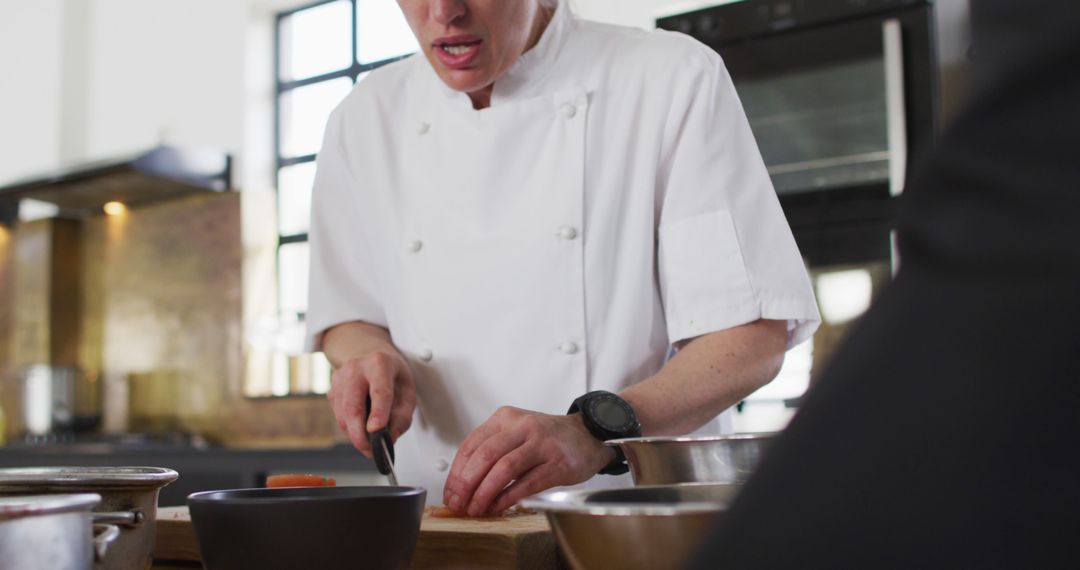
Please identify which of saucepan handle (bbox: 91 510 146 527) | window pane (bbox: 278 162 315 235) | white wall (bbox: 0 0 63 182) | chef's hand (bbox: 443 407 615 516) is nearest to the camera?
saucepan handle (bbox: 91 510 146 527)

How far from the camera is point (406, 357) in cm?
155

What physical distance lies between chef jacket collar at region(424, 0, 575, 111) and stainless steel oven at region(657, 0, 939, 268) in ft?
4.62

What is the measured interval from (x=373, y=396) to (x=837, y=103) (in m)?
1.93

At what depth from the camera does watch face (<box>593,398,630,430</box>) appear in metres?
1.08

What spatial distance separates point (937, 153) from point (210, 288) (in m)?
5.18

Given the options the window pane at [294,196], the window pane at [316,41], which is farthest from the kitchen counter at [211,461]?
the window pane at [316,41]

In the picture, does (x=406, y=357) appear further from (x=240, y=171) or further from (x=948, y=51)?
(x=240, y=171)

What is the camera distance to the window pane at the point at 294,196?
5.25m

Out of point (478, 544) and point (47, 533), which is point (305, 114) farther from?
point (47, 533)

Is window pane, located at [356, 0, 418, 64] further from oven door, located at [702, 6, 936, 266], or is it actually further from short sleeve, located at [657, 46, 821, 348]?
short sleeve, located at [657, 46, 821, 348]

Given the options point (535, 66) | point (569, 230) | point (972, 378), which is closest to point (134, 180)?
point (535, 66)

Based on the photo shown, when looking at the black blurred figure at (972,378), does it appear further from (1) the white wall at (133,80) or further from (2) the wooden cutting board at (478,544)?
(1) the white wall at (133,80)

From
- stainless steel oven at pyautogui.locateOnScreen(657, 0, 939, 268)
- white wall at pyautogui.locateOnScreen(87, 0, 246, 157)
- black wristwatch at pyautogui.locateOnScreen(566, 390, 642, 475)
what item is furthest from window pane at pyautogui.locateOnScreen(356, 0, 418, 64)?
black wristwatch at pyautogui.locateOnScreen(566, 390, 642, 475)

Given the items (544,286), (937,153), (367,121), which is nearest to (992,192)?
(937,153)
